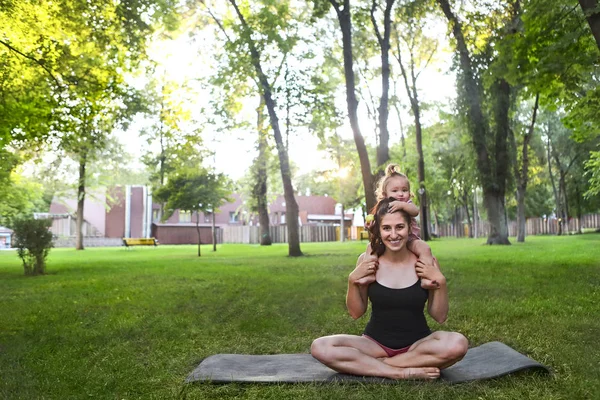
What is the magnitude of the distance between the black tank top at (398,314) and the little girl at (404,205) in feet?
0.45

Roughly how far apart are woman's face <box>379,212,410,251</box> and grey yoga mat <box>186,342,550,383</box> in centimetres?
121

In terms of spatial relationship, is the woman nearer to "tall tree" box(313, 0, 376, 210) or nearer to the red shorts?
the red shorts

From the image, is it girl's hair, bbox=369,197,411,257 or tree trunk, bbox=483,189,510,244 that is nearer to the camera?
girl's hair, bbox=369,197,411,257

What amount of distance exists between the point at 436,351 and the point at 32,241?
45.8 feet

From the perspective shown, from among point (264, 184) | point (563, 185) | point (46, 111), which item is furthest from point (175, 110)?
point (563, 185)

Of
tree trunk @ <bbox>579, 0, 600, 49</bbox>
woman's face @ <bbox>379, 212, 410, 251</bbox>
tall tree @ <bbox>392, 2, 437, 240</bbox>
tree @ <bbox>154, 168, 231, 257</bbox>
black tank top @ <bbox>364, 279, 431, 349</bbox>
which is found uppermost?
tall tree @ <bbox>392, 2, 437, 240</bbox>

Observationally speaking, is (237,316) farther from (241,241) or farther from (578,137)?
(241,241)

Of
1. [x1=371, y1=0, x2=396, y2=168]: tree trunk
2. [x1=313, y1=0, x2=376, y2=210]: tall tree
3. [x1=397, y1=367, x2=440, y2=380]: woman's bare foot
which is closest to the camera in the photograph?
[x1=397, y1=367, x2=440, y2=380]: woman's bare foot

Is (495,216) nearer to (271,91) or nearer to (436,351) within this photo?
(271,91)

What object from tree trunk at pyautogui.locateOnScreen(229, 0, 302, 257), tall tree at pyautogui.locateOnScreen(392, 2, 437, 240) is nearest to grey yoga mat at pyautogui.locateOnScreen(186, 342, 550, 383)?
tree trunk at pyautogui.locateOnScreen(229, 0, 302, 257)

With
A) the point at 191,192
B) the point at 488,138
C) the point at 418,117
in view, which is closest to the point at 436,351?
the point at 191,192

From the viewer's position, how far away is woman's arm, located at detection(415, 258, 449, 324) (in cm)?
444

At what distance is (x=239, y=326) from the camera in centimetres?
801

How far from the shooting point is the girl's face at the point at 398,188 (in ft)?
15.3
